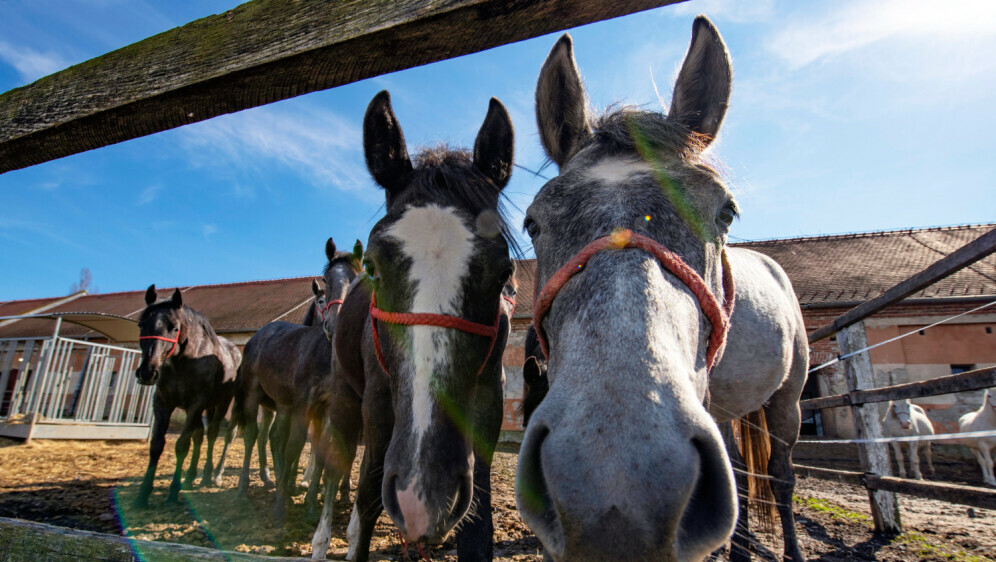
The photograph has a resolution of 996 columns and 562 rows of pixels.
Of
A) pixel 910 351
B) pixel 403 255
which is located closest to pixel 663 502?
pixel 403 255

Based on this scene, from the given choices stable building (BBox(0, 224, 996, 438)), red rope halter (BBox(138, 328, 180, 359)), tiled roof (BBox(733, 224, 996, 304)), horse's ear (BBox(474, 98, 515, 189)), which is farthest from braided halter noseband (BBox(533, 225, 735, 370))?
tiled roof (BBox(733, 224, 996, 304))

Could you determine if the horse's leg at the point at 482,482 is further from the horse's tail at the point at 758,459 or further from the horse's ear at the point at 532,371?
the horse's tail at the point at 758,459

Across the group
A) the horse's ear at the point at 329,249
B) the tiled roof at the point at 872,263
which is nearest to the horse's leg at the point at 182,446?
the horse's ear at the point at 329,249

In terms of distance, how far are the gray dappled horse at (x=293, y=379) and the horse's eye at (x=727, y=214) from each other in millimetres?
3746

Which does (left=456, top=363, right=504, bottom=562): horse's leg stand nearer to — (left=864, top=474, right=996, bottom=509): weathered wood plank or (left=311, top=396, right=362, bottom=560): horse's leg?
(left=311, top=396, right=362, bottom=560): horse's leg

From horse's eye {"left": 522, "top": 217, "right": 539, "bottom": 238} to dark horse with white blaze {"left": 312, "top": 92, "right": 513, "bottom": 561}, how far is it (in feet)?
0.90

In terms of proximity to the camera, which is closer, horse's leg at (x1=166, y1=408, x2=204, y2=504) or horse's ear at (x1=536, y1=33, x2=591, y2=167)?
horse's ear at (x1=536, y1=33, x2=591, y2=167)

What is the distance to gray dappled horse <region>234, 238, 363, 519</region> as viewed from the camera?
4.90 metres

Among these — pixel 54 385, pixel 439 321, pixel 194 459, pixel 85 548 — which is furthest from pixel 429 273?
pixel 54 385

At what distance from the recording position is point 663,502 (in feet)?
2.54

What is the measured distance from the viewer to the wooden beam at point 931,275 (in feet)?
8.25

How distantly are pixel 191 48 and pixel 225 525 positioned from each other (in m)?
4.63

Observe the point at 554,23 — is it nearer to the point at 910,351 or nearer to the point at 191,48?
the point at 191,48

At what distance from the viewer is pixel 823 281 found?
49.0 ft
